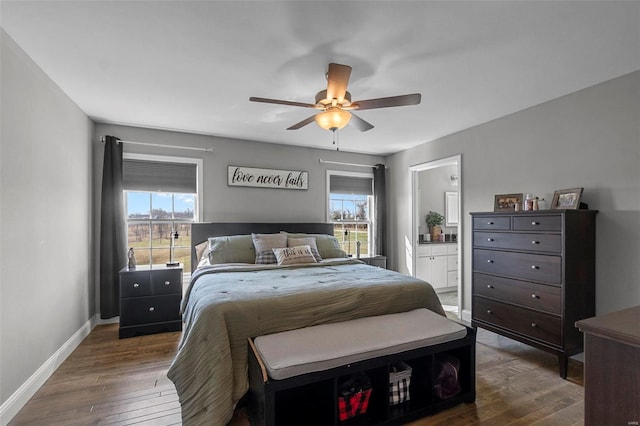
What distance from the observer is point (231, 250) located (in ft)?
12.0

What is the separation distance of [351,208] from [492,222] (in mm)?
2554

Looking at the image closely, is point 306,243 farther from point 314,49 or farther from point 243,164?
point 314,49

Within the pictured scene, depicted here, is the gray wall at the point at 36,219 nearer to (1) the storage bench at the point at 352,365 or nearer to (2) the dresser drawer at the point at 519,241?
(1) the storage bench at the point at 352,365

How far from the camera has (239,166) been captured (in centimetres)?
443

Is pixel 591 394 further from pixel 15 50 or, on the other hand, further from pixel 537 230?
pixel 15 50

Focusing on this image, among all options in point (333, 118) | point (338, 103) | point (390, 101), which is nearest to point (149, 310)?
point (333, 118)

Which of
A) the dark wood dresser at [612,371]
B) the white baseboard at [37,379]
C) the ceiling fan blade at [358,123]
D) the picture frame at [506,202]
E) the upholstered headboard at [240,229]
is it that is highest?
the ceiling fan blade at [358,123]

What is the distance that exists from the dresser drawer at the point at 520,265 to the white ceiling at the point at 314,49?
5.03 ft

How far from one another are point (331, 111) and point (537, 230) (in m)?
2.09

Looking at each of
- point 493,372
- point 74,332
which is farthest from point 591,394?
point 74,332

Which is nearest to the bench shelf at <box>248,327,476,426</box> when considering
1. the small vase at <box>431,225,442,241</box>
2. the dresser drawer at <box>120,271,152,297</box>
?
the dresser drawer at <box>120,271,152,297</box>

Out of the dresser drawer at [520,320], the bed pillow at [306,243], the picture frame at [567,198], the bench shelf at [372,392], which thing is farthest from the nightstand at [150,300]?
the picture frame at [567,198]

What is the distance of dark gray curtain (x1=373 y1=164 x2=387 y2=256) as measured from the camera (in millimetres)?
5312

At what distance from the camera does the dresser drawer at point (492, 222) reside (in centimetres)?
299
